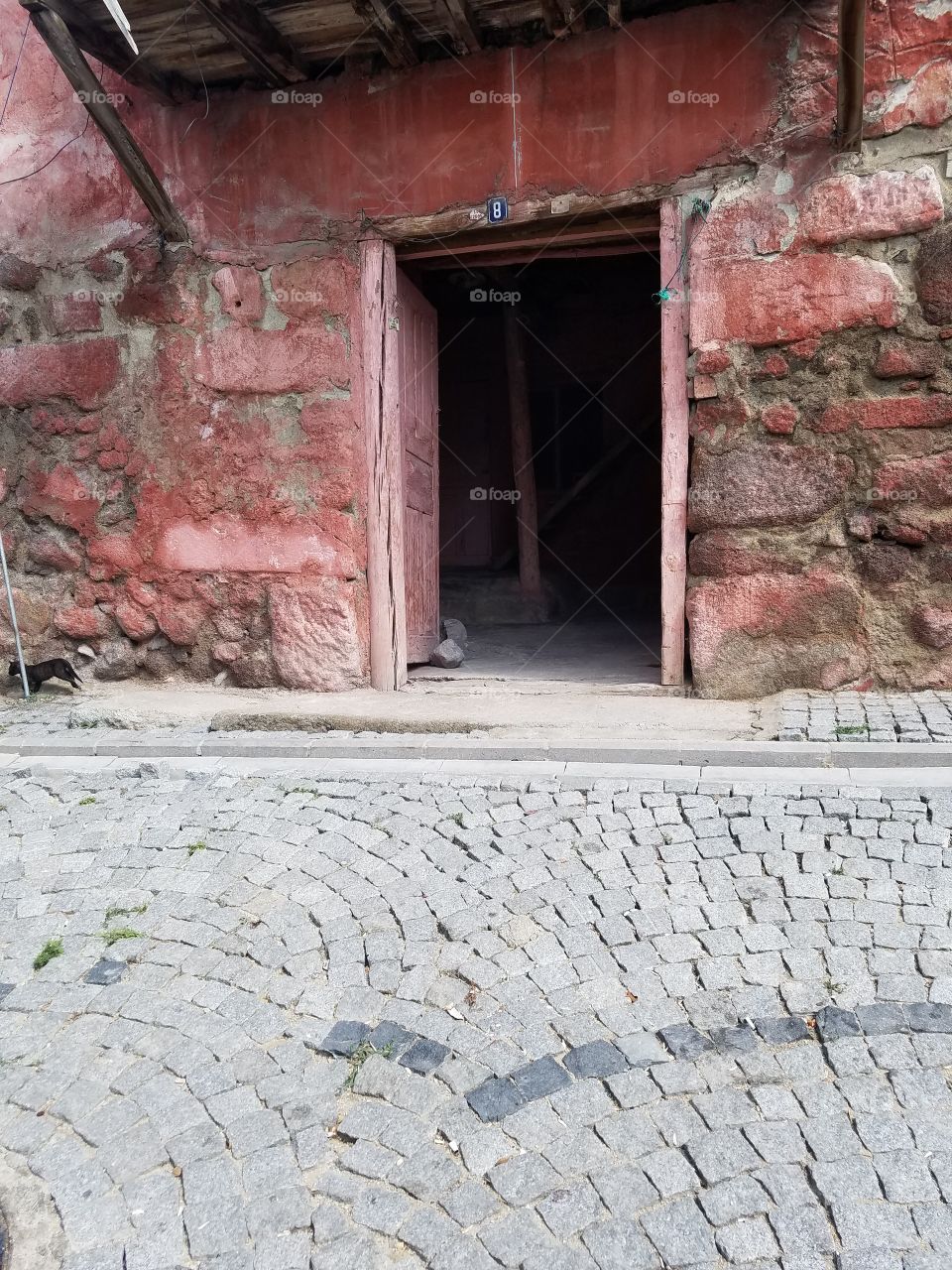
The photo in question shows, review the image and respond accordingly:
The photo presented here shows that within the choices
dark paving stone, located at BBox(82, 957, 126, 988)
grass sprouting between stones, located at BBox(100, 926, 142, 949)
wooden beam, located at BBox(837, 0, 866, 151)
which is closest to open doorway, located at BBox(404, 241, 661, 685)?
wooden beam, located at BBox(837, 0, 866, 151)

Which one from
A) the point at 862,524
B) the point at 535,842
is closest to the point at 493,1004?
the point at 535,842

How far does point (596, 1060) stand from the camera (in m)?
1.98

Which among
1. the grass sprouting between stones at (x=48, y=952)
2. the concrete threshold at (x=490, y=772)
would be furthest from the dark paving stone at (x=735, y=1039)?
the grass sprouting between stones at (x=48, y=952)

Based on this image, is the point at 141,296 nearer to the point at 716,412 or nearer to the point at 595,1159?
the point at 716,412

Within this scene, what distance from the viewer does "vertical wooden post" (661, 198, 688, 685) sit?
4.21 metres

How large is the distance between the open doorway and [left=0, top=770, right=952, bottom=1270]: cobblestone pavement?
593 centimetres

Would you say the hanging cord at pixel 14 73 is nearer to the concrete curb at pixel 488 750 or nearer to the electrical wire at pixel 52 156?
the electrical wire at pixel 52 156

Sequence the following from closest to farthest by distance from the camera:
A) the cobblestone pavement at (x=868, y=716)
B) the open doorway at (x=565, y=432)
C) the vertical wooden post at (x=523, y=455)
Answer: the cobblestone pavement at (x=868, y=716), the vertical wooden post at (x=523, y=455), the open doorway at (x=565, y=432)

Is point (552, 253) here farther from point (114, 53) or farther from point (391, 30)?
point (114, 53)

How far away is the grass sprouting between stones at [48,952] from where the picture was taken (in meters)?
2.44

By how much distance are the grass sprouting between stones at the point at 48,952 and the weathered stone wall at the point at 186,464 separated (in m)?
2.35

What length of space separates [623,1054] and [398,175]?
4092 mm

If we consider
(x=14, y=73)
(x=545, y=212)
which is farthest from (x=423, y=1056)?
(x=14, y=73)

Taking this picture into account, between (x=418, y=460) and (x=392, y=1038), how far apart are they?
375 centimetres
